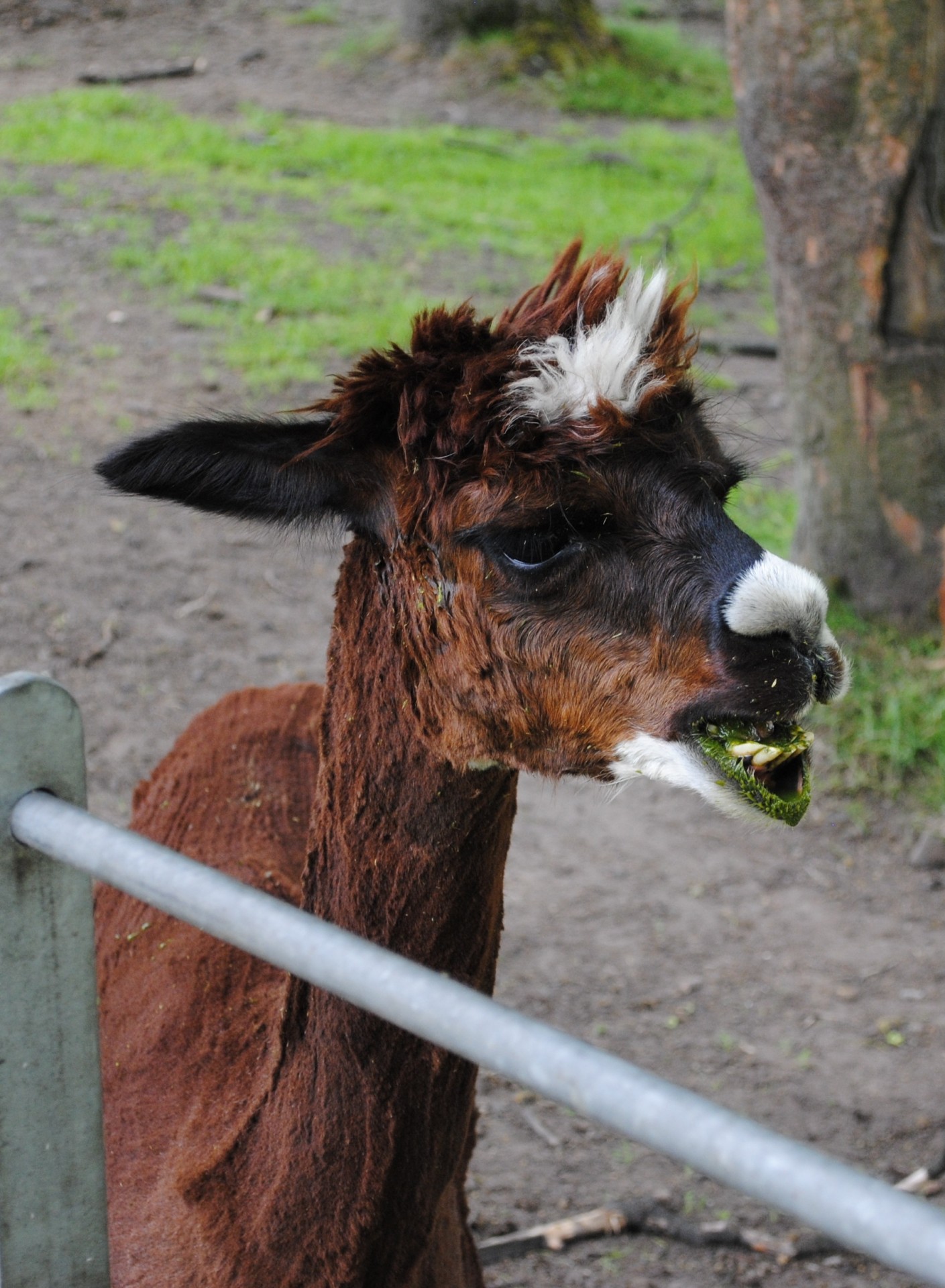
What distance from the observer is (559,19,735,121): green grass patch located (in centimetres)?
1388

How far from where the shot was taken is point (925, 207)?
496 cm

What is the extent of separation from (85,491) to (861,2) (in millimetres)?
3873

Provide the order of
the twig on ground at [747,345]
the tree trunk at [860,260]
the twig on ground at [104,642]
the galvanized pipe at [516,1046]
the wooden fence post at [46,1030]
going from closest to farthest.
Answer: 1. the galvanized pipe at [516,1046]
2. the wooden fence post at [46,1030]
3. the tree trunk at [860,260]
4. the twig on ground at [104,642]
5. the twig on ground at [747,345]

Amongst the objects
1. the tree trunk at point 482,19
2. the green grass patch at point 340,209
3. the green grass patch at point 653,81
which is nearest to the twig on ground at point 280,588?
the green grass patch at point 340,209

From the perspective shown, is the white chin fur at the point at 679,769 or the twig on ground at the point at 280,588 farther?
the twig on ground at the point at 280,588

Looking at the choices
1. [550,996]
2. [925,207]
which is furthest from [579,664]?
[925,207]

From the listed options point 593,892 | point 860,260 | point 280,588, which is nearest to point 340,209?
point 280,588

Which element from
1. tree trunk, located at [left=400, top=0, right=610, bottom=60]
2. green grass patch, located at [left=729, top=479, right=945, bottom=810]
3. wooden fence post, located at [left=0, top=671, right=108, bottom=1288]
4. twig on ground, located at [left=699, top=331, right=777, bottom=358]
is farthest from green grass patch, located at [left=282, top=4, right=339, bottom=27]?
wooden fence post, located at [left=0, top=671, right=108, bottom=1288]

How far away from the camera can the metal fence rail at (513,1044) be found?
885mm

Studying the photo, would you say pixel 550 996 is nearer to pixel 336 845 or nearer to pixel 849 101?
pixel 336 845

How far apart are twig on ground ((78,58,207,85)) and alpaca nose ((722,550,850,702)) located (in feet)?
39.3

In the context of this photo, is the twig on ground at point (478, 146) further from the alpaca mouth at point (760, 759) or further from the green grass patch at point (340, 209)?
the alpaca mouth at point (760, 759)

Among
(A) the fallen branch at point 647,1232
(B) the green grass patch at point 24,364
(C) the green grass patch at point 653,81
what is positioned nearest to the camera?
(A) the fallen branch at point 647,1232

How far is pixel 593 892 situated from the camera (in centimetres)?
468
